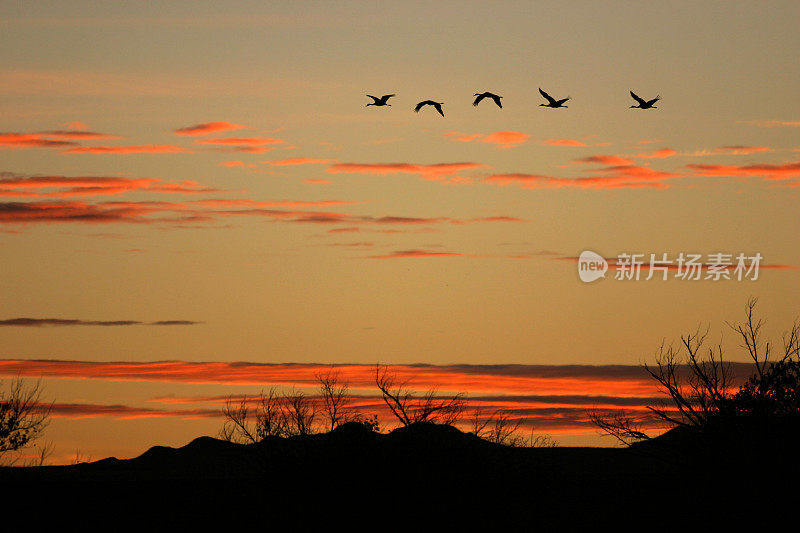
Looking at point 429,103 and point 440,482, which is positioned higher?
point 429,103

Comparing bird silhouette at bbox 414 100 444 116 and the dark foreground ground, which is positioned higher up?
bird silhouette at bbox 414 100 444 116

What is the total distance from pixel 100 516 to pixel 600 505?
21.8 m

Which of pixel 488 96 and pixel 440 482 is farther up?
pixel 488 96

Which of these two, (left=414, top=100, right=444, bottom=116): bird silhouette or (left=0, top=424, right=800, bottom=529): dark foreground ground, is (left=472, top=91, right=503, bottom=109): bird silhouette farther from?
(left=0, top=424, right=800, bottom=529): dark foreground ground

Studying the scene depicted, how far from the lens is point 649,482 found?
169 ft

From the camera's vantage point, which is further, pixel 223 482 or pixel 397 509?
pixel 223 482

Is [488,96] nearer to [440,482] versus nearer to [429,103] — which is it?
[429,103]

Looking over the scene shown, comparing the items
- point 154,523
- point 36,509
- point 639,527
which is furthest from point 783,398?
point 36,509

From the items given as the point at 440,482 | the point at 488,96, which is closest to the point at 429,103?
the point at 488,96

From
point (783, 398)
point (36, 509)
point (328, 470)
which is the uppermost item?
point (783, 398)

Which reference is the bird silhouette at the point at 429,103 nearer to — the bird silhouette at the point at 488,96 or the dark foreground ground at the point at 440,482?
the bird silhouette at the point at 488,96

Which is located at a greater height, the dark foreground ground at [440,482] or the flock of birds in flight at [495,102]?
the flock of birds in flight at [495,102]

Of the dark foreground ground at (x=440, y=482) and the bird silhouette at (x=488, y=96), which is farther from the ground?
the bird silhouette at (x=488, y=96)

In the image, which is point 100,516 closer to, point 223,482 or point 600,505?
point 223,482
